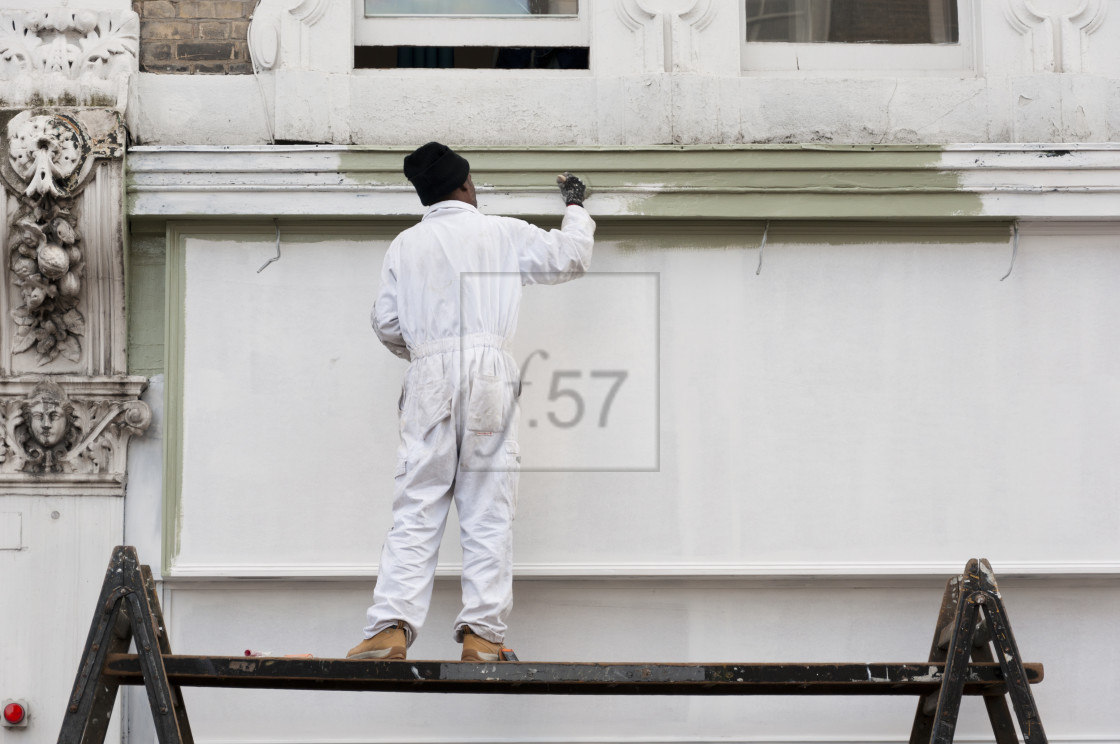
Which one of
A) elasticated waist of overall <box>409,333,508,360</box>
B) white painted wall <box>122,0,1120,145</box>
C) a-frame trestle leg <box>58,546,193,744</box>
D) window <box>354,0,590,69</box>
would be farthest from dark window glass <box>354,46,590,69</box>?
a-frame trestle leg <box>58,546,193,744</box>

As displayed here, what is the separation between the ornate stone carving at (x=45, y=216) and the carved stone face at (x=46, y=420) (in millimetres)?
256

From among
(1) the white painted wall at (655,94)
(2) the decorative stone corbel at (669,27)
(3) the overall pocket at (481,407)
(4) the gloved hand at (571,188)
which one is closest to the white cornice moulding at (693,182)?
(1) the white painted wall at (655,94)

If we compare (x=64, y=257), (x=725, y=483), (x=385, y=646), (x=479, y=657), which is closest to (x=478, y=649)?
(x=479, y=657)

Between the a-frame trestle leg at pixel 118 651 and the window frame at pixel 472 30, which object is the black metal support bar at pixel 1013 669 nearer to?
the a-frame trestle leg at pixel 118 651

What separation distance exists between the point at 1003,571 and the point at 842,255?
132 centimetres

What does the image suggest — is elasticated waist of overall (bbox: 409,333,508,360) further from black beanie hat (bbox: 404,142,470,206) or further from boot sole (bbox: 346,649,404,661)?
boot sole (bbox: 346,649,404,661)

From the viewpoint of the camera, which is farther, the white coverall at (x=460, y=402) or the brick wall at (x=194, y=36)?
the brick wall at (x=194, y=36)

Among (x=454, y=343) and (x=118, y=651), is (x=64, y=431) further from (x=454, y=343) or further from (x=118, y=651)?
(x=454, y=343)

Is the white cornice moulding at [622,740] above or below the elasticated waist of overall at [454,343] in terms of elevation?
below

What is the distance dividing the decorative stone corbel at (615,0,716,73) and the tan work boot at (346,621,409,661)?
7.78 feet

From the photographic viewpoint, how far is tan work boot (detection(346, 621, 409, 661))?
161 inches

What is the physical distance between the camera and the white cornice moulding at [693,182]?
5.03 meters

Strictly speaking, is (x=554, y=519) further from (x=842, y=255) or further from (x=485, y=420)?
(x=842, y=255)

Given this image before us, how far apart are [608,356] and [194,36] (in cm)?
201
